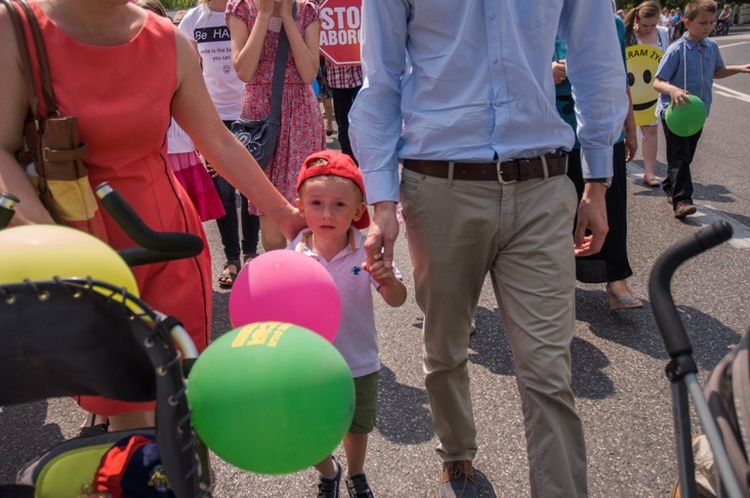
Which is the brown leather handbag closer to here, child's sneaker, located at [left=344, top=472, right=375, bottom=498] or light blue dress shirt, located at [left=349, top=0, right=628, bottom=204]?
light blue dress shirt, located at [left=349, top=0, right=628, bottom=204]

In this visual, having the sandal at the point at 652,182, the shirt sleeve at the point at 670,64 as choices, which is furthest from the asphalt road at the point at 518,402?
the sandal at the point at 652,182

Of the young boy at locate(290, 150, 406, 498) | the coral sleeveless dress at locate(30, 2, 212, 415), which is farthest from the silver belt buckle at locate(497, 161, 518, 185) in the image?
the coral sleeveless dress at locate(30, 2, 212, 415)

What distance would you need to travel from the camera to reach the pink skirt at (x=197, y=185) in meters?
4.61

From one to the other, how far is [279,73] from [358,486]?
243 cm

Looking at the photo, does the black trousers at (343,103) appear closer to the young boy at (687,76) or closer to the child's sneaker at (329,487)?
the young boy at (687,76)

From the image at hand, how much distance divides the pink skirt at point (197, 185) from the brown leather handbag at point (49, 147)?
2.62 metres

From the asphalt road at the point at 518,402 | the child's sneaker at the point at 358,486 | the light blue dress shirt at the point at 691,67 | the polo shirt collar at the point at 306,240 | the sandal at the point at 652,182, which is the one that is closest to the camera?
the polo shirt collar at the point at 306,240

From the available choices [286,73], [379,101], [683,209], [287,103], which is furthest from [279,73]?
[683,209]

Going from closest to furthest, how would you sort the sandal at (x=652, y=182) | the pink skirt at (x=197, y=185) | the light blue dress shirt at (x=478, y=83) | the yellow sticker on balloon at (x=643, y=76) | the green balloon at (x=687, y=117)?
1. the light blue dress shirt at (x=478, y=83)
2. the pink skirt at (x=197, y=185)
3. the green balloon at (x=687, y=117)
4. the yellow sticker on balloon at (x=643, y=76)
5. the sandal at (x=652, y=182)

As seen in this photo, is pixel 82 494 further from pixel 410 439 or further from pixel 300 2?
pixel 300 2

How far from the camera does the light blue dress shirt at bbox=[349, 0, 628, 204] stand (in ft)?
7.41

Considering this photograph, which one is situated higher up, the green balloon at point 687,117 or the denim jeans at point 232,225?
the green balloon at point 687,117

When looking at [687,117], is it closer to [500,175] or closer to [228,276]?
[228,276]

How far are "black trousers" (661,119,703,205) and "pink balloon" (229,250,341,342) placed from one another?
5.28 m
